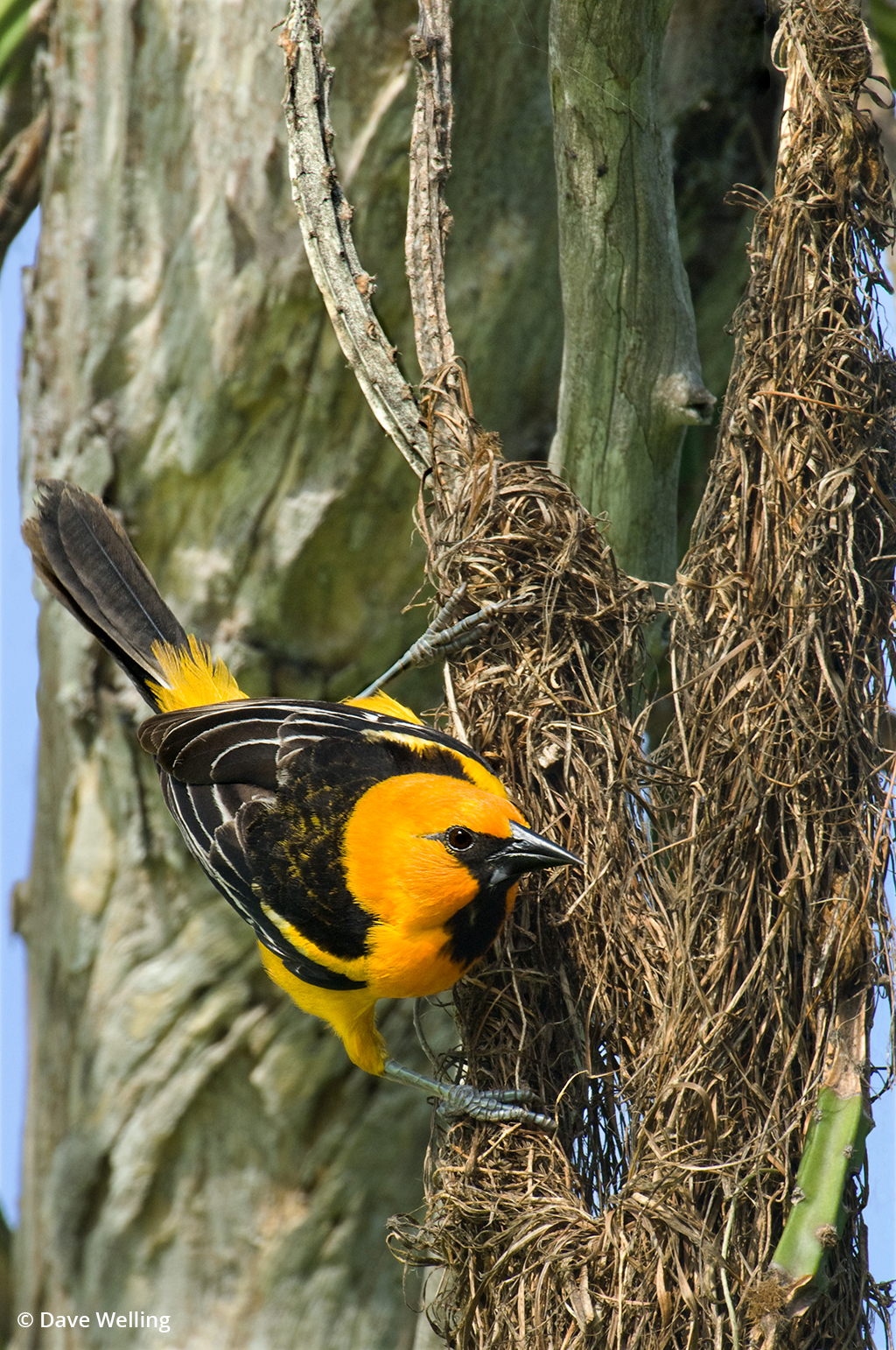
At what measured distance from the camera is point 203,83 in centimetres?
447

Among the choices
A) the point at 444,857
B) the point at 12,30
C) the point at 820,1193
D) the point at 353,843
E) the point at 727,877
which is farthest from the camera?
the point at 12,30

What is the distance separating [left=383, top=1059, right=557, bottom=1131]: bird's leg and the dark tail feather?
1535 millimetres

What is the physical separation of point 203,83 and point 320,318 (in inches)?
40.4

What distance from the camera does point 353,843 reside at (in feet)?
8.46

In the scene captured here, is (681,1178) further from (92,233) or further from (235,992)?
(92,233)

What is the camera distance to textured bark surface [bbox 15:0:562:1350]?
4.36 m

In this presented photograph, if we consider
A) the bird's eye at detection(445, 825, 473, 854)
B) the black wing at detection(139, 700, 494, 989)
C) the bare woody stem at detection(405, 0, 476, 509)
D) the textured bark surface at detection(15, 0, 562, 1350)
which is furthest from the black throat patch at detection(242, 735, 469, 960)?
the textured bark surface at detection(15, 0, 562, 1350)

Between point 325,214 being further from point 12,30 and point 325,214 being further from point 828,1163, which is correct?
point 12,30

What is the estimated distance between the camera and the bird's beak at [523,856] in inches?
89.1

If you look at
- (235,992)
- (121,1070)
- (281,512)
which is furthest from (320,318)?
(121,1070)

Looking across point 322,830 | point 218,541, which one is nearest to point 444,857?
point 322,830

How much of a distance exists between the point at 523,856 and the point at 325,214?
166 cm

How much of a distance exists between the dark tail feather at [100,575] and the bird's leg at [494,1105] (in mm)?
1535

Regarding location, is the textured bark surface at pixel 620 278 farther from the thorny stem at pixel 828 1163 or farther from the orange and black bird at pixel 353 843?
the thorny stem at pixel 828 1163
